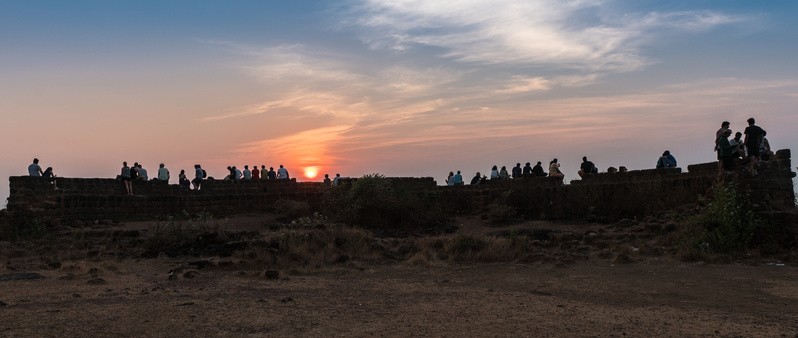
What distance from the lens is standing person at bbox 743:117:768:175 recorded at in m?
14.9

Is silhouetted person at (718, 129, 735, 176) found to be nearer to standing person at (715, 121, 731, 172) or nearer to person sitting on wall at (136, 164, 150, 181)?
standing person at (715, 121, 731, 172)

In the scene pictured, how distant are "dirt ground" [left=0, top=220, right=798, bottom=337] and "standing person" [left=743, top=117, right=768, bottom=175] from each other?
307 cm

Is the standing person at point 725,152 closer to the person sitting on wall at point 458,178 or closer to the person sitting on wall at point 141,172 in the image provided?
the person sitting on wall at point 458,178

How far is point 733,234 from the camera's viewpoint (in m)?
14.0

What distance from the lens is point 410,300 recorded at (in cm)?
993

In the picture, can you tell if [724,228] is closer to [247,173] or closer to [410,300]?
[410,300]

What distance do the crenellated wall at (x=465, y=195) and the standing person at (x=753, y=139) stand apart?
37 cm

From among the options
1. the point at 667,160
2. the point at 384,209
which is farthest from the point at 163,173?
the point at 667,160

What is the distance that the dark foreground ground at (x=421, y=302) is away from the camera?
310 inches

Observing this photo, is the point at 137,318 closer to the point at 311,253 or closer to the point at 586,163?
the point at 311,253

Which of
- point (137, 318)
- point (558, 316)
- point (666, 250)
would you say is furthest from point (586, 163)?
point (137, 318)

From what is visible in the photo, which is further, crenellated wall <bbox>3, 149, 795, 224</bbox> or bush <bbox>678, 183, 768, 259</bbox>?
crenellated wall <bbox>3, 149, 795, 224</bbox>

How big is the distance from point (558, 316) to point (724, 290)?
11.9 feet

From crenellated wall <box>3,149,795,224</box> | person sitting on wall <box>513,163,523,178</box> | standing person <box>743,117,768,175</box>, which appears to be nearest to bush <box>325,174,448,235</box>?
crenellated wall <box>3,149,795,224</box>
